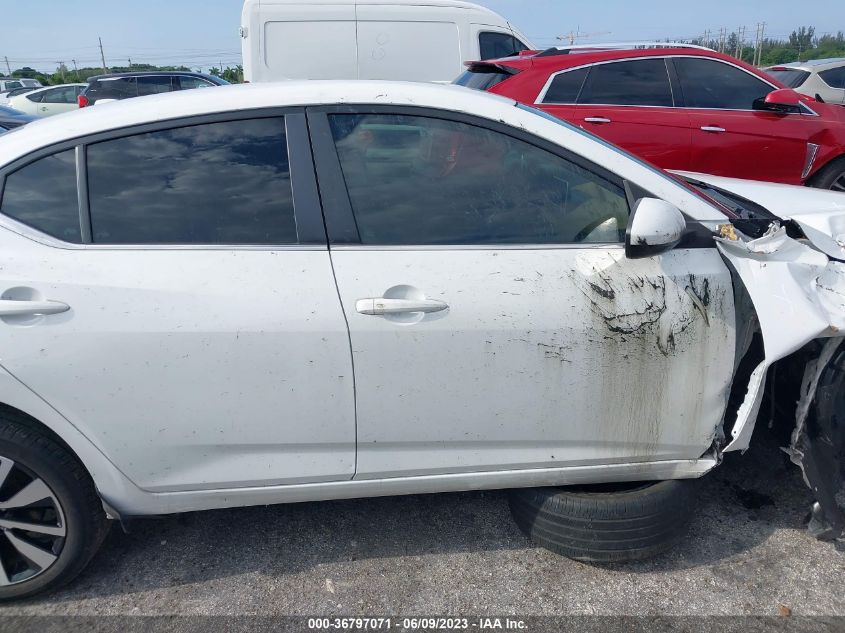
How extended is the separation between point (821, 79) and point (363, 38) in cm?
823

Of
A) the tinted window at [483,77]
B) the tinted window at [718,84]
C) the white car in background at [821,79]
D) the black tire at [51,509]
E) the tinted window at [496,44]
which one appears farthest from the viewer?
the white car in background at [821,79]

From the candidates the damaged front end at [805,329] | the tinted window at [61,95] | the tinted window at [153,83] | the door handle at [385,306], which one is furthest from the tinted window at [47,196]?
the tinted window at [61,95]

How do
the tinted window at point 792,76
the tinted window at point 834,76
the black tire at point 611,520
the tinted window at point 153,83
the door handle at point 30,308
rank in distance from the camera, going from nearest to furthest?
the door handle at point 30,308 < the black tire at point 611,520 < the tinted window at point 792,76 < the tinted window at point 834,76 < the tinted window at point 153,83

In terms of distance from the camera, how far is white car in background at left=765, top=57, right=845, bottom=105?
11836 mm

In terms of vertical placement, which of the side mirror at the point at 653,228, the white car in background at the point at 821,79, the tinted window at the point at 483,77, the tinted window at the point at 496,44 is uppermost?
the tinted window at the point at 496,44

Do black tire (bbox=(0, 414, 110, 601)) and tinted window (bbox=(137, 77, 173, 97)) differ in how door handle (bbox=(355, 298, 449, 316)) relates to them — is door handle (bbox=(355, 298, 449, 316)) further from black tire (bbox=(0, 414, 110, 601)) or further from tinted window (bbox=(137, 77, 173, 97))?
tinted window (bbox=(137, 77, 173, 97))

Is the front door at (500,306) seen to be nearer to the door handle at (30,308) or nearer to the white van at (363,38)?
the door handle at (30,308)

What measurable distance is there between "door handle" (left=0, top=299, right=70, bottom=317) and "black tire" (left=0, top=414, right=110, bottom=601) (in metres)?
0.37

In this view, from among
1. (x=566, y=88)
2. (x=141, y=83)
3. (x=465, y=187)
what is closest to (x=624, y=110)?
(x=566, y=88)

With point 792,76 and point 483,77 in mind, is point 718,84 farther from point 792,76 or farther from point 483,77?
point 792,76

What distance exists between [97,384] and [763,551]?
→ 247cm

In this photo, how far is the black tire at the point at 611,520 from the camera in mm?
2504

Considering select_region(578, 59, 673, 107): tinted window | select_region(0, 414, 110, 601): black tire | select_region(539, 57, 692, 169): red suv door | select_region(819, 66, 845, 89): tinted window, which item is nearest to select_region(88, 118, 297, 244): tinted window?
select_region(0, 414, 110, 601): black tire

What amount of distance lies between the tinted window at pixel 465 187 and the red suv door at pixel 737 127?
3739 mm
